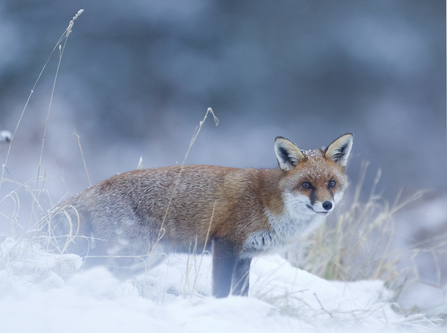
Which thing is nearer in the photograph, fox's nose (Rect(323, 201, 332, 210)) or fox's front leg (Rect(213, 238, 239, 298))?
fox's nose (Rect(323, 201, 332, 210))

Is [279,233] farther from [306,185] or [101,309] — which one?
[101,309]

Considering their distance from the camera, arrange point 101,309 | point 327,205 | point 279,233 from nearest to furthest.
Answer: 1. point 101,309
2. point 327,205
3. point 279,233

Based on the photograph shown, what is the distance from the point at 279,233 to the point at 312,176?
443 mm

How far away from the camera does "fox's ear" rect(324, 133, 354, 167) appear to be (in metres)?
2.49

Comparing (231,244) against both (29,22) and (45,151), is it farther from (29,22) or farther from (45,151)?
(29,22)

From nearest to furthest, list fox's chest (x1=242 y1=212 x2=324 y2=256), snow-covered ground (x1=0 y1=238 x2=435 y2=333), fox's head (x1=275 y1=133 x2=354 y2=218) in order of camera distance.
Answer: snow-covered ground (x1=0 y1=238 x2=435 y2=333) → fox's head (x1=275 y1=133 x2=354 y2=218) → fox's chest (x1=242 y1=212 x2=324 y2=256)

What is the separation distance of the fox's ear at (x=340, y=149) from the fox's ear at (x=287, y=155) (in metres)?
0.21

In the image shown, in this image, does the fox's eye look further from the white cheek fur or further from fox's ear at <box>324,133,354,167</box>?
fox's ear at <box>324,133,354,167</box>

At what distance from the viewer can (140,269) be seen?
2.37 m

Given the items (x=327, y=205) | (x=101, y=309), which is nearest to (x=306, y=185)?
(x=327, y=205)

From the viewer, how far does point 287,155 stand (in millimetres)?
2551

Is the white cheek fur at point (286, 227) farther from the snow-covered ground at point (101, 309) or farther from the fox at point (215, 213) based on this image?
the snow-covered ground at point (101, 309)

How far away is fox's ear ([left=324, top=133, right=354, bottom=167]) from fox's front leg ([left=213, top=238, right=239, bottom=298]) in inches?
36.5

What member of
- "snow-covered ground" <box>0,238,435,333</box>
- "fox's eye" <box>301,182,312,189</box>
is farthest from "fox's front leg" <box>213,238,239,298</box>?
"fox's eye" <box>301,182,312,189</box>
